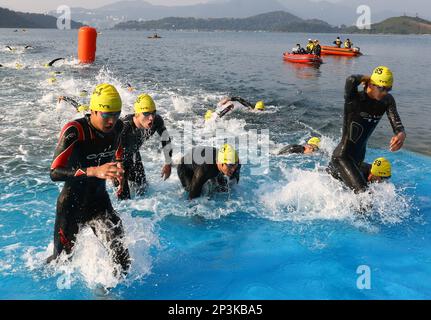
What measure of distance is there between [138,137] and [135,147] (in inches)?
9.6

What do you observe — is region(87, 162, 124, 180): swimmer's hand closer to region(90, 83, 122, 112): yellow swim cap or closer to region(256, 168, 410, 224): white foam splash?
region(90, 83, 122, 112): yellow swim cap

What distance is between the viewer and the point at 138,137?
7.45m

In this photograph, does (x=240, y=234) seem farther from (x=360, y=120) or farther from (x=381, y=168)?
(x=381, y=168)

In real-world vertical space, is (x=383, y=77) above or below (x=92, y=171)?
above

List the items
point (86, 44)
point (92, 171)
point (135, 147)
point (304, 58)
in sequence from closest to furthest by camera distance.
A: point (92, 171) → point (135, 147) → point (86, 44) → point (304, 58)

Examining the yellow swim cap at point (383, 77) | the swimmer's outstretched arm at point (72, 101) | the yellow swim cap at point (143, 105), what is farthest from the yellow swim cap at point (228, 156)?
the swimmer's outstretched arm at point (72, 101)

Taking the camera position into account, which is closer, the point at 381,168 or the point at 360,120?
the point at 360,120

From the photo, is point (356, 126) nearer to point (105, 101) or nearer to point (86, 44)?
point (105, 101)

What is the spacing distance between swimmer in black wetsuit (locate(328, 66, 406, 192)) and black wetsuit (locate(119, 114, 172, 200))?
334cm

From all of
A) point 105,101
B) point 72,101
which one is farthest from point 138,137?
point 72,101

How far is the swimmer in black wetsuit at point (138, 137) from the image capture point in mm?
6895

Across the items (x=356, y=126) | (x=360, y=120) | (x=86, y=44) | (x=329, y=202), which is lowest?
(x=329, y=202)

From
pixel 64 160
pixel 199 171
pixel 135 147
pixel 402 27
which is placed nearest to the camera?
pixel 64 160

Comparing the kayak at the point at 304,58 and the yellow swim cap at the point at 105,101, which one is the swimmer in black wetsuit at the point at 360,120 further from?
the kayak at the point at 304,58
